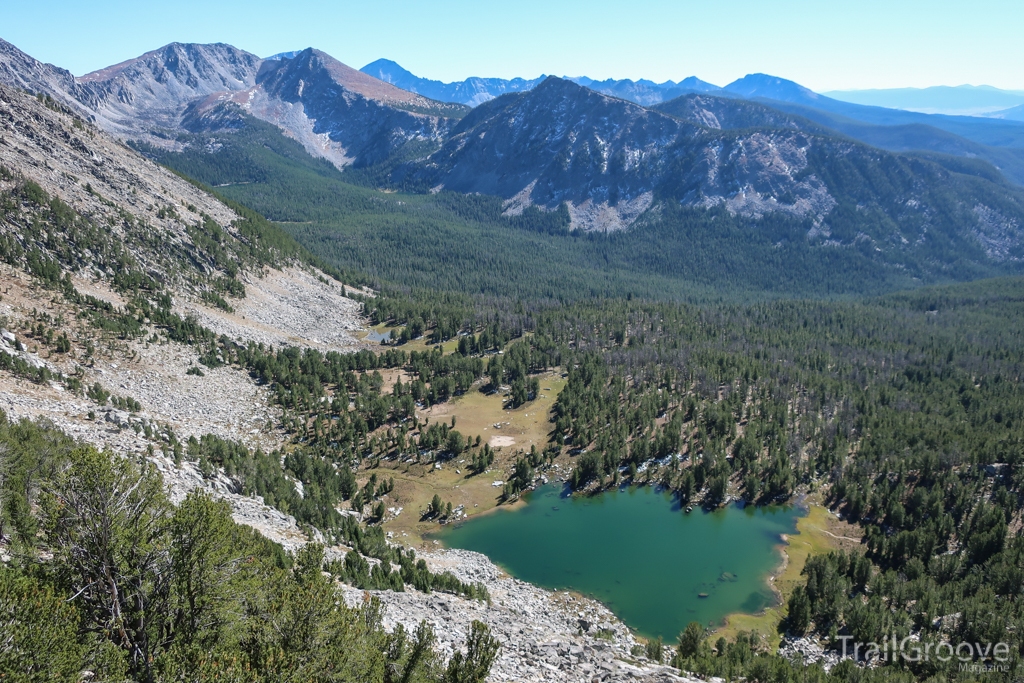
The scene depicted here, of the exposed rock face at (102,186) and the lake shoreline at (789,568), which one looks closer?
the lake shoreline at (789,568)

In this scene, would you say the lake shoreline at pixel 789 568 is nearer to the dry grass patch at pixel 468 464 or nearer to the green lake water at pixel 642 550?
the green lake water at pixel 642 550

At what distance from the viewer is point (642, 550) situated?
80.8 metres

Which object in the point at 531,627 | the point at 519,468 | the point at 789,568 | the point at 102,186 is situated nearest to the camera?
the point at 531,627

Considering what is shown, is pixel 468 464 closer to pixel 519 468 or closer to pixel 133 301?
pixel 519 468

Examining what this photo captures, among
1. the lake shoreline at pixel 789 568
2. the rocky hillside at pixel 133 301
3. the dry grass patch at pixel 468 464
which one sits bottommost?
the lake shoreline at pixel 789 568

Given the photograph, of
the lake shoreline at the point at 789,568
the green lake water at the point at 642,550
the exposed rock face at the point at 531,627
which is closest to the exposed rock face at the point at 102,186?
the green lake water at the point at 642,550

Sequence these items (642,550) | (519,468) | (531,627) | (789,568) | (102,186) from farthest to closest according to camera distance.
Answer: (102,186)
(519,468)
(642,550)
(789,568)
(531,627)

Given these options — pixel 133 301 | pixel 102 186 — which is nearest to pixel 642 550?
pixel 133 301

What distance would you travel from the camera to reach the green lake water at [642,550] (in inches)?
2697

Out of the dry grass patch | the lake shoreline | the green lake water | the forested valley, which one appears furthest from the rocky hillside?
the lake shoreline

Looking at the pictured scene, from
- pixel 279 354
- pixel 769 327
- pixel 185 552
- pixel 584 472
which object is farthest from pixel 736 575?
pixel 769 327

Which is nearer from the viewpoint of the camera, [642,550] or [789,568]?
[789,568]

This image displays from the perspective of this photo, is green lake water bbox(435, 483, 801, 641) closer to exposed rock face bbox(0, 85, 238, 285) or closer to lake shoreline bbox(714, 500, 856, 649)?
lake shoreline bbox(714, 500, 856, 649)

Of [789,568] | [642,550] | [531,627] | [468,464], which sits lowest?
[789,568]
